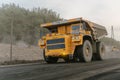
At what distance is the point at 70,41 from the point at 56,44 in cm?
88

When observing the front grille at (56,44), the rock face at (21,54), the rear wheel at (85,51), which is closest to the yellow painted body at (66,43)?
the front grille at (56,44)

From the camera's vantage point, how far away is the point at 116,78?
9.00m

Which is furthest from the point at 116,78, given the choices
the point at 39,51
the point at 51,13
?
the point at 51,13

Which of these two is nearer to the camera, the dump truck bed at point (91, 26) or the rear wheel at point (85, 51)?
the rear wheel at point (85, 51)

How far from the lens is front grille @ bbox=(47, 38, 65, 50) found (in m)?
17.0

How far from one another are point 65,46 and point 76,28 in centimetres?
143

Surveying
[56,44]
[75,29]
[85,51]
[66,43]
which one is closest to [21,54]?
[56,44]

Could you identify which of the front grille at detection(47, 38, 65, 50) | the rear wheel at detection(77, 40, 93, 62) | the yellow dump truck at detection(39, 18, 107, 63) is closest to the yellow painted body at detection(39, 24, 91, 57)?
the yellow dump truck at detection(39, 18, 107, 63)

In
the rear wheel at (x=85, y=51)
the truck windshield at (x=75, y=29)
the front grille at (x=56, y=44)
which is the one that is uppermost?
the truck windshield at (x=75, y=29)

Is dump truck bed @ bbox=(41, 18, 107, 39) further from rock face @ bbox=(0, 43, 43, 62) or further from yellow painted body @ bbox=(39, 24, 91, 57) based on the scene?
rock face @ bbox=(0, 43, 43, 62)

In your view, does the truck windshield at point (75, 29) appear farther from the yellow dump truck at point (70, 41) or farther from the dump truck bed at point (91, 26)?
the dump truck bed at point (91, 26)

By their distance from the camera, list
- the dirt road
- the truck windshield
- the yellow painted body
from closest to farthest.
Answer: the dirt road
the yellow painted body
the truck windshield

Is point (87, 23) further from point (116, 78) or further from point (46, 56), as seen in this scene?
point (116, 78)

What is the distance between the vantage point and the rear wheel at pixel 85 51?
17.1 m
